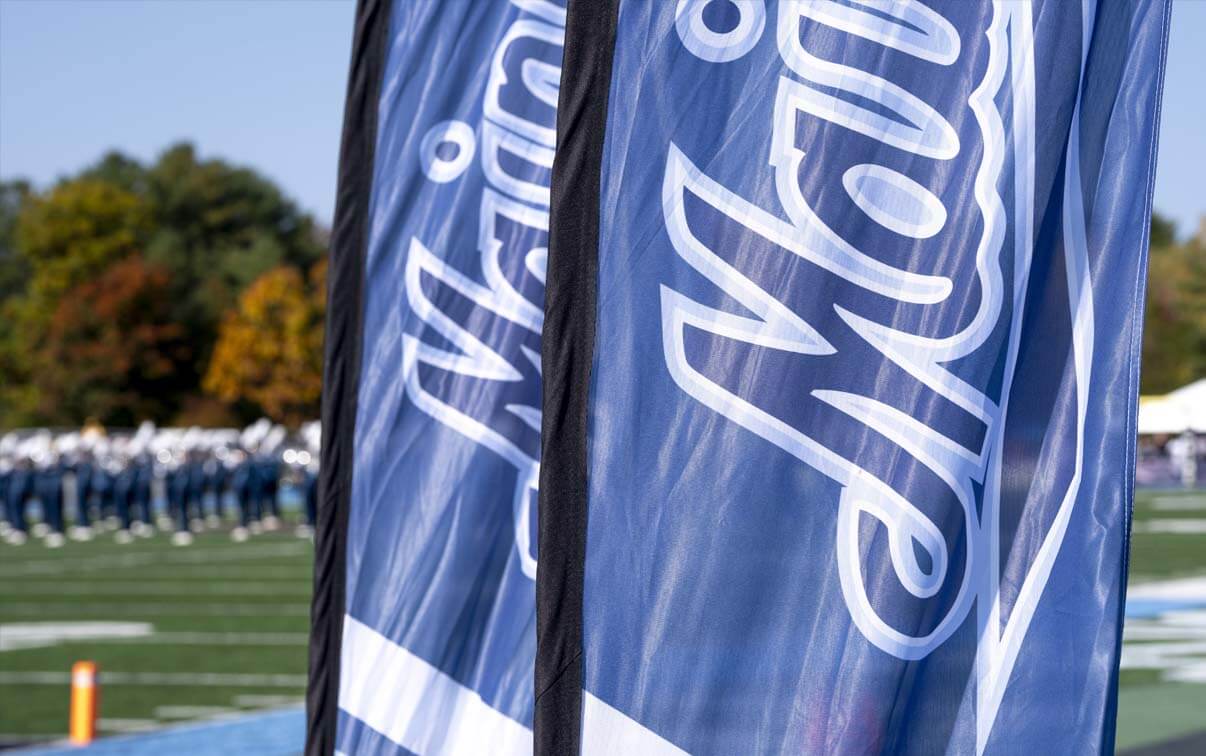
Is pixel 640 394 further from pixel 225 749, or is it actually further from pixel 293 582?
pixel 293 582

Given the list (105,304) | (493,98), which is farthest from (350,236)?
(105,304)

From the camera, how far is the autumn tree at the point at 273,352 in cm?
5959

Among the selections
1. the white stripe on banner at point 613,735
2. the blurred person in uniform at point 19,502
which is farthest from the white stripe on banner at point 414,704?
the blurred person in uniform at point 19,502

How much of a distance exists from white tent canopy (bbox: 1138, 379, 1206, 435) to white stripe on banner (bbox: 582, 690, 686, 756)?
45899 millimetres

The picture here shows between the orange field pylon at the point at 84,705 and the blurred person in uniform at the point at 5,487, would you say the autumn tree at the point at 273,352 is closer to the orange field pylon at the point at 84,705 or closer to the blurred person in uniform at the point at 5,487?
the blurred person in uniform at the point at 5,487

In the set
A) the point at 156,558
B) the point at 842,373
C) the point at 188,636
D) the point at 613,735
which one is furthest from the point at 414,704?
the point at 156,558

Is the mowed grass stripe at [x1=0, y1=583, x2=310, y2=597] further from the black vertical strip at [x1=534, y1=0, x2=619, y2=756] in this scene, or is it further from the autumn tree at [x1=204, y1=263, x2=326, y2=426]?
the autumn tree at [x1=204, y1=263, x2=326, y2=426]

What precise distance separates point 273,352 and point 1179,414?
90.0 feet

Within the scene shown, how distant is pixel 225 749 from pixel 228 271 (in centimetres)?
6011

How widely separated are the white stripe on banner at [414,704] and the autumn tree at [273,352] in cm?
5550

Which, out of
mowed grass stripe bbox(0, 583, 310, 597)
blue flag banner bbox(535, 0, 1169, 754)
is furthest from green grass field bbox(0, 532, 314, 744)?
blue flag banner bbox(535, 0, 1169, 754)

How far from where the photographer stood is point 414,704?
14.1 feet

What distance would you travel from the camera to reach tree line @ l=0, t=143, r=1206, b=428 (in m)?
59.8

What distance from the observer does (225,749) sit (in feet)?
28.3
